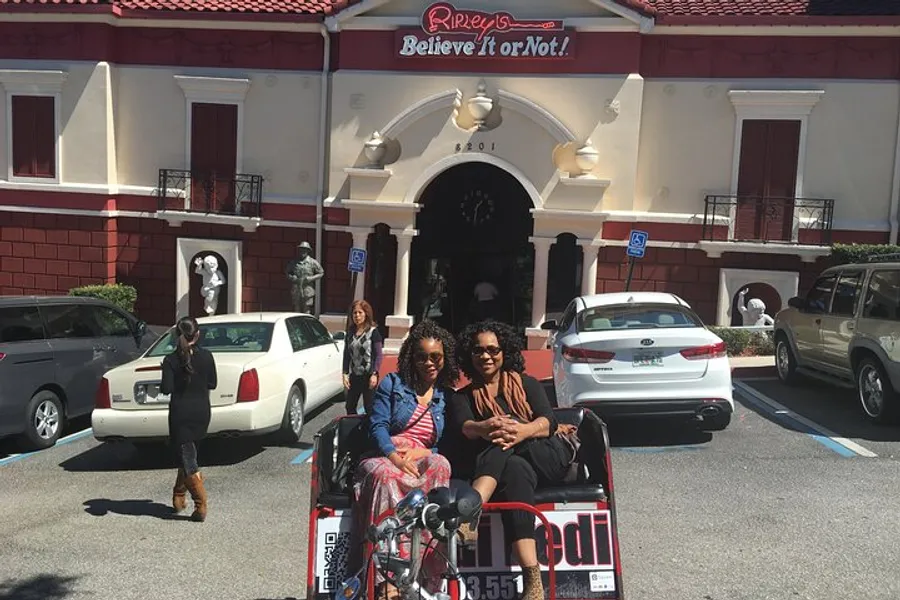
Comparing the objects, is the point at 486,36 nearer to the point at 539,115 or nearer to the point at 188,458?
the point at 539,115

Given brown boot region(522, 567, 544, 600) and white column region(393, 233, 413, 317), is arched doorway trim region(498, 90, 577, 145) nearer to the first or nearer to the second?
white column region(393, 233, 413, 317)

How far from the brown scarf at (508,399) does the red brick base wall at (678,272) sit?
487 inches

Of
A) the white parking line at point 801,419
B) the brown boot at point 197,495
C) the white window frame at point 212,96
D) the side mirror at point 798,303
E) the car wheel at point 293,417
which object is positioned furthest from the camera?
the white window frame at point 212,96

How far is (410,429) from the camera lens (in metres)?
5.09

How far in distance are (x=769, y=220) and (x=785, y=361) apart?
14.6 feet

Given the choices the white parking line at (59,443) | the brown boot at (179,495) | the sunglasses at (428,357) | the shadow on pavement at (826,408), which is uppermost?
the sunglasses at (428,357)

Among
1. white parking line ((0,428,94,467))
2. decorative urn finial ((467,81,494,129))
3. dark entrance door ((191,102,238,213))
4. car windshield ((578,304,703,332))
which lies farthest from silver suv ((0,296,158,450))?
decorative urn finial ((467,81,494,129))

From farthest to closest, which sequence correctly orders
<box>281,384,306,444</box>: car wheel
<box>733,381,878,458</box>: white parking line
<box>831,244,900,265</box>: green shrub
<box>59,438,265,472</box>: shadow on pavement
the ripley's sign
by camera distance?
the ripley's sign < <box>831,244,900,265</box>: green shrub < <box>281,384,306,444</box>: car wheel < <box>733,381,878,458</box>: white parking line < <box>59,438,265,472</box>: shadow on pavement

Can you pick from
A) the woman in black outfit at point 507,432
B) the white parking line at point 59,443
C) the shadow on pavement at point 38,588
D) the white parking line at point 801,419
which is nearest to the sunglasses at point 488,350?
the woman in black outfit at point 507,432

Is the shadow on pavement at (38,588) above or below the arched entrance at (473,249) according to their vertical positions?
below

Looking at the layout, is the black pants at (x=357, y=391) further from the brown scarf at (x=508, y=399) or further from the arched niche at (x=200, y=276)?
the arched niche at (x=200, y=276)

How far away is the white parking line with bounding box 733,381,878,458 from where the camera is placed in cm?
930

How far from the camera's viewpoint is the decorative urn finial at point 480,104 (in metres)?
16.8

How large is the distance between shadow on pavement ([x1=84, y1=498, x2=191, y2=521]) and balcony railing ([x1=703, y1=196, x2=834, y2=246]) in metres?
12.0
